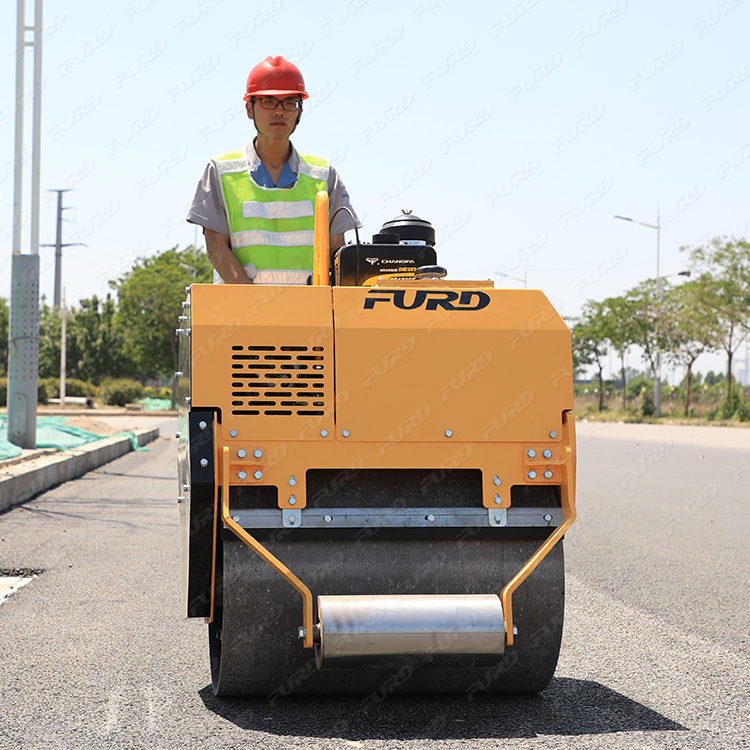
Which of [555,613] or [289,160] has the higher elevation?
[289,160]

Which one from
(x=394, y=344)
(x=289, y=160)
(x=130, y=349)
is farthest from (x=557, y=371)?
(x=130, y=349)

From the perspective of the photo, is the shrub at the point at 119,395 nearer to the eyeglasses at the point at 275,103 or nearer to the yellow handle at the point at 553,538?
the eyeglasses at the point at 275,103

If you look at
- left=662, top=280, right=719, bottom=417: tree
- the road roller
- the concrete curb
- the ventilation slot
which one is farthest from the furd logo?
left=662, top=280, right=719, bottom=417: tree

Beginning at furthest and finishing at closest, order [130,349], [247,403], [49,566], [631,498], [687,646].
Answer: [130,349] → [631,498] → [49,566] → [687,646] → [247,403]

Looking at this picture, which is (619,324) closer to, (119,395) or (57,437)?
(119,395)

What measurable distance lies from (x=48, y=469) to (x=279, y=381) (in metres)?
8.57

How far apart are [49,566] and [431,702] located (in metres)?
3.74

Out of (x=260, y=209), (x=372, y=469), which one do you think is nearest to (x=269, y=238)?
(x=260, y=209)

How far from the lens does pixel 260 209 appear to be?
448cm

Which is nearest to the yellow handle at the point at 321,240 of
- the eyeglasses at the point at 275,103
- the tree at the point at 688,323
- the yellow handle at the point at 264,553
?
the eyeglasses at the point at 275,103

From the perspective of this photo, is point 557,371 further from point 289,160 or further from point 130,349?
point 130,349

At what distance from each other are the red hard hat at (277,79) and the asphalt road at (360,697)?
2621 millimetres

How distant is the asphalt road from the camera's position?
3291mm

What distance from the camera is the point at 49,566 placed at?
646 centimetres
